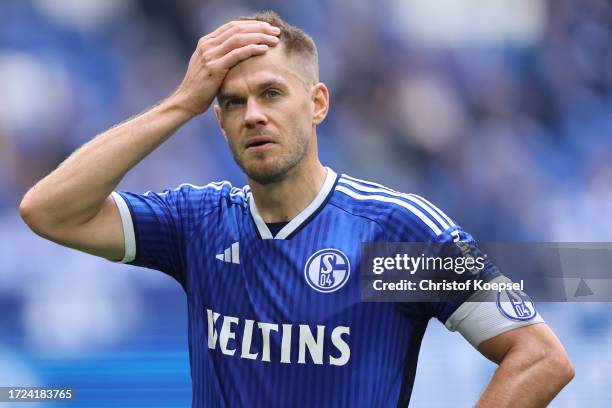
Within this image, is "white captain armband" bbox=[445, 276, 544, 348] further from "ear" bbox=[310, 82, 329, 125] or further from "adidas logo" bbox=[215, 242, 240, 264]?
"ear" bbox=[310, 82, 329, 125]

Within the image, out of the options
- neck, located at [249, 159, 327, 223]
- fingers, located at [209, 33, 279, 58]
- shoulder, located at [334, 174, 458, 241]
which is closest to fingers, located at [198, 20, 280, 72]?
fingers, located at [209, 33, 279, 58]

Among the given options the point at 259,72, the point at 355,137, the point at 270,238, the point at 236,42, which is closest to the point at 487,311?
the point at 270,238

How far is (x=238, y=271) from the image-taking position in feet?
8.46

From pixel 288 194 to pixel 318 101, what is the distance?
344 millimetres

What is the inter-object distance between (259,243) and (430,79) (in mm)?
4031

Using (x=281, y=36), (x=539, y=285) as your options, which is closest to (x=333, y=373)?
(x=281, y=36)

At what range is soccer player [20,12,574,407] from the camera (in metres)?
2.42

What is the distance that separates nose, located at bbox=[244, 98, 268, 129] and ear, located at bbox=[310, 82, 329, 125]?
0.26 metres

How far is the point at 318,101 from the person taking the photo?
9.07 ft

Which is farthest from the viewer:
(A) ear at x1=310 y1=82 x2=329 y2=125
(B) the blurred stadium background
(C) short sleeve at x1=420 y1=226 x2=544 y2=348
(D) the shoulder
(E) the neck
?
(B) the blurred stadium background

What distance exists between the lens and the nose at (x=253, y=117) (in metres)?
2.47

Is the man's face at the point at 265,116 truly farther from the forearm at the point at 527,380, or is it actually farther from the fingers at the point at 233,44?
the forearm at the point at 527,380

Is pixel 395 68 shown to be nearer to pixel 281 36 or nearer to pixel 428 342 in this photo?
pixel 428 342

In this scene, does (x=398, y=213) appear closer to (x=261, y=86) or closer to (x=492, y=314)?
(x=492, y=314)
